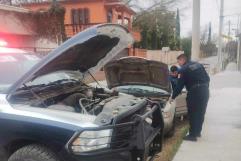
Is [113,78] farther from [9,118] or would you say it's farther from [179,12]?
[179,12]

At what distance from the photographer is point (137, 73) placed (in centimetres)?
745

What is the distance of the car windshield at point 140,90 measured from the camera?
735 cm

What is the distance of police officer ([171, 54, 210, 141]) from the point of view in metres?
7.24

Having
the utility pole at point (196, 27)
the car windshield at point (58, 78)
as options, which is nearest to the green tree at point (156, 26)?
the utility pole at point (196, 27)

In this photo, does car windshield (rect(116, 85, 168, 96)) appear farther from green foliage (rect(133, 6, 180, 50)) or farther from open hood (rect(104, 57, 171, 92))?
green foliage (rect(133, 6, 180, 50))

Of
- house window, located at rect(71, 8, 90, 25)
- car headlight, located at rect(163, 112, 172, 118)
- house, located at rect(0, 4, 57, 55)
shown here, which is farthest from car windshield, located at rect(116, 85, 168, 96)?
house window, located at rect(71, 8, 90, 25)

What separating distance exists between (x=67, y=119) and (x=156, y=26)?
4001cm

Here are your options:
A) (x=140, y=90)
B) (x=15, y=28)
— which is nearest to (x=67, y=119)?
(x=140, y=90)

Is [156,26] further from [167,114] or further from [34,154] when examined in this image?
[34,154]

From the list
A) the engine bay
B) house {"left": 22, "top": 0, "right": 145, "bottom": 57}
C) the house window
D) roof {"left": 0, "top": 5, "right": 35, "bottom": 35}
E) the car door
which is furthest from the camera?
the house window

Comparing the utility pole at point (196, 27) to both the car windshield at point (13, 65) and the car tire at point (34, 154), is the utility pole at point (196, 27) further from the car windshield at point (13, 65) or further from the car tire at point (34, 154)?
the car tire at point (34, 154)

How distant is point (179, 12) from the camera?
53500 mm

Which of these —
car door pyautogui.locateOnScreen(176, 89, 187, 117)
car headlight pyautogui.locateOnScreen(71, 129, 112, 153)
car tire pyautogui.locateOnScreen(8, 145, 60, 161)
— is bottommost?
car door pyautogui.locateOnScreen(176, 89, 187, 117)

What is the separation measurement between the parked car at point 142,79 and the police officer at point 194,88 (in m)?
0.30
